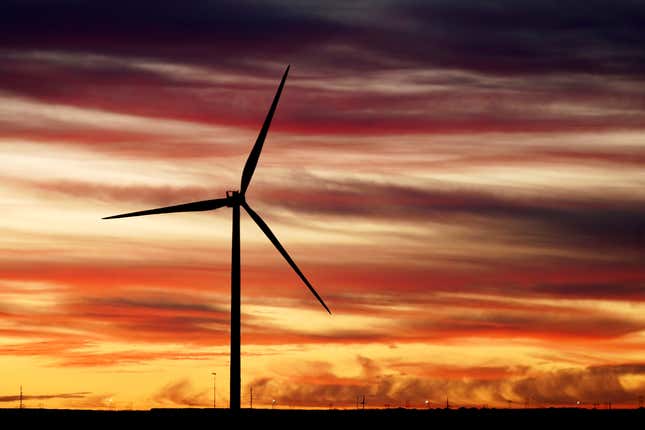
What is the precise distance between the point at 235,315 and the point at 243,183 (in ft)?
44.7

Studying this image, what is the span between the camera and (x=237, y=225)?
12625 centimetres

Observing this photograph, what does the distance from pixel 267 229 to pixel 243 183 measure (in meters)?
5.61

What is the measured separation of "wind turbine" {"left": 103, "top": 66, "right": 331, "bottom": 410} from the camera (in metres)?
126

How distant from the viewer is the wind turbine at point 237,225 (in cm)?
12575
